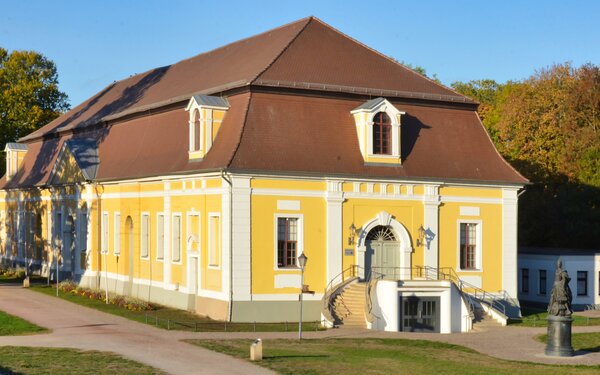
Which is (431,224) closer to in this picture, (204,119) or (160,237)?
(204,119)

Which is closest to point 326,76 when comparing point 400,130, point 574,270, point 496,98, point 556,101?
point 400,130

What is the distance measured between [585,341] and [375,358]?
1021 cm

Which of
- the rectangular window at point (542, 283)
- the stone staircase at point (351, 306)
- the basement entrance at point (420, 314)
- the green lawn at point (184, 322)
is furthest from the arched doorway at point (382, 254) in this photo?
the rectangular window at point (542, 283)

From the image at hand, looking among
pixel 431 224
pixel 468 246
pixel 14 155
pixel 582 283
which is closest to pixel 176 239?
pixel 431 224

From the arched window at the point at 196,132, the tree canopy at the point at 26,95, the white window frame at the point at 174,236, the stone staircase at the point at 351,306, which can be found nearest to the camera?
the stone staircase at the point at 351,306

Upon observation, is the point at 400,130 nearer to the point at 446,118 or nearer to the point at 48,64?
the point at 446,118

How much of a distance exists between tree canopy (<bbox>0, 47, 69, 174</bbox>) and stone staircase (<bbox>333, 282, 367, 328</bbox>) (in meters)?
42.9

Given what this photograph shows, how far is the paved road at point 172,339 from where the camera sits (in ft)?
88.8

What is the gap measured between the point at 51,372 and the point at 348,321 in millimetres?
15222

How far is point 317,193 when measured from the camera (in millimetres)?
39125

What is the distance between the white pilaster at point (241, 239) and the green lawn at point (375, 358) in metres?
5.58

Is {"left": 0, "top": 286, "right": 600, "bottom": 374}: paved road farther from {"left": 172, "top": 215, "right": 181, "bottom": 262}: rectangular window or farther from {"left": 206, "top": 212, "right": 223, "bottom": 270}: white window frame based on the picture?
{"left": 172, "top": 215, "right": 181, "bottom": 262}: rectangular window

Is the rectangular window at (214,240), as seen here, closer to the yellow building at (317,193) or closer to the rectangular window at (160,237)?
the yellow building at (317,193)

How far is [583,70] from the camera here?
65.8 m
